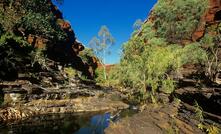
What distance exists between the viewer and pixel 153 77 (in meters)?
38.4

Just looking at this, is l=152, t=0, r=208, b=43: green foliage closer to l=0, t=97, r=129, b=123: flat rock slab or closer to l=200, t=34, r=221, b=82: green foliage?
l=200, t=34, r=221, b=82: green foliage

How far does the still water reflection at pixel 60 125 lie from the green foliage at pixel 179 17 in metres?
25.0

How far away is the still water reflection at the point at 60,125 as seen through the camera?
70.3 ft

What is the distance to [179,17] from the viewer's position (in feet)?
156

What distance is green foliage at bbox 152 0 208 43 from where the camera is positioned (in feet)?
153

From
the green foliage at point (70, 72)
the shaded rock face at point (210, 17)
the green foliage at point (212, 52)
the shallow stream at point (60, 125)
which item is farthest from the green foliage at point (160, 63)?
the green foliage at point (70, 72)

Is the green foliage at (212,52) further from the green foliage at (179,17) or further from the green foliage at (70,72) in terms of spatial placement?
the green foliage at (70,72)

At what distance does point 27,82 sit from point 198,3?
3119 cm

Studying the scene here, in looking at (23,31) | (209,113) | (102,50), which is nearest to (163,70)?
(209,113)

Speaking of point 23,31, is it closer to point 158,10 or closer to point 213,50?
point 158,10

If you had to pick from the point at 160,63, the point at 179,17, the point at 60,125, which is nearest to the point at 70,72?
the point at 179,17

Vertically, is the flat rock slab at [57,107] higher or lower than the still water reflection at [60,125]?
higher

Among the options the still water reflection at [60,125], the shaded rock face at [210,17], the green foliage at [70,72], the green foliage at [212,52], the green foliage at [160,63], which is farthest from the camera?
the green foliage at [70,72]

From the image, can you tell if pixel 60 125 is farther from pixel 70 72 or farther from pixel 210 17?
pixel 210 17
